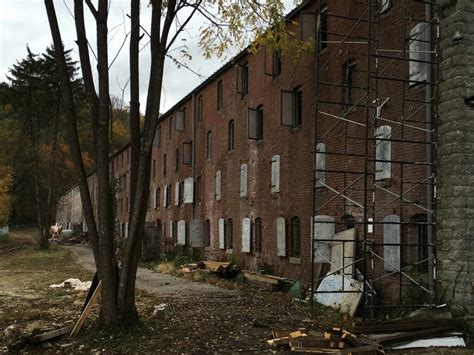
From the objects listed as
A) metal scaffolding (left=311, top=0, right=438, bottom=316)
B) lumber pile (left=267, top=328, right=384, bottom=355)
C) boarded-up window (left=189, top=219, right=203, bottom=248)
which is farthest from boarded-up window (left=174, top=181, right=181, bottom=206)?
lumber pile (left=267, top=328, right=384, bottom=355)

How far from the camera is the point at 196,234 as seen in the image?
91.4ft

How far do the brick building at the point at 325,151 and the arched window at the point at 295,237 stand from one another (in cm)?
6

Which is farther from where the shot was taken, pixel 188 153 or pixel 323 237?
→ pixel 188 153

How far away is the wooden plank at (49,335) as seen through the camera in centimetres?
874

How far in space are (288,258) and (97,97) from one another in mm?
10028

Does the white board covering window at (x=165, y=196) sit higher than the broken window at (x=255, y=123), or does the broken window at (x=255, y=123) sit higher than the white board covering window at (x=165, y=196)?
the broken window at (x=255, y=123)

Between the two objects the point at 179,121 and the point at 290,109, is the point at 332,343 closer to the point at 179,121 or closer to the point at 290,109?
the point at 290,109

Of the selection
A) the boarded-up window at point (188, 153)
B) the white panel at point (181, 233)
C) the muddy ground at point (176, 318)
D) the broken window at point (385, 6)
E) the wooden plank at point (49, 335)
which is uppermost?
the broken window at point (385, 6)

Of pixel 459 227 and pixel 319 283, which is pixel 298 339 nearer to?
pixel 459 227

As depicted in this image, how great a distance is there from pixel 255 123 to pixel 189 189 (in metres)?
9.66

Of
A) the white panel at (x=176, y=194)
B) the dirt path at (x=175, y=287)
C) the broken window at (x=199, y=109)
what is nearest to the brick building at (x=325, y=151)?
the broken window at (x=199, y=109)

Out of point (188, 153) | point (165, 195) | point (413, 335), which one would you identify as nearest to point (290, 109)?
point (413, 335)

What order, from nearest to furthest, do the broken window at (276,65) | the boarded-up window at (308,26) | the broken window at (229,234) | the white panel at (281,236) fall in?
the boarded-up window at (308,26), the white panel at (281,236), the broken window at (276,65), the broken window at (229,234)

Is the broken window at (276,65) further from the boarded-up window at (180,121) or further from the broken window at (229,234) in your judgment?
the boarded-up window at (180,121)
